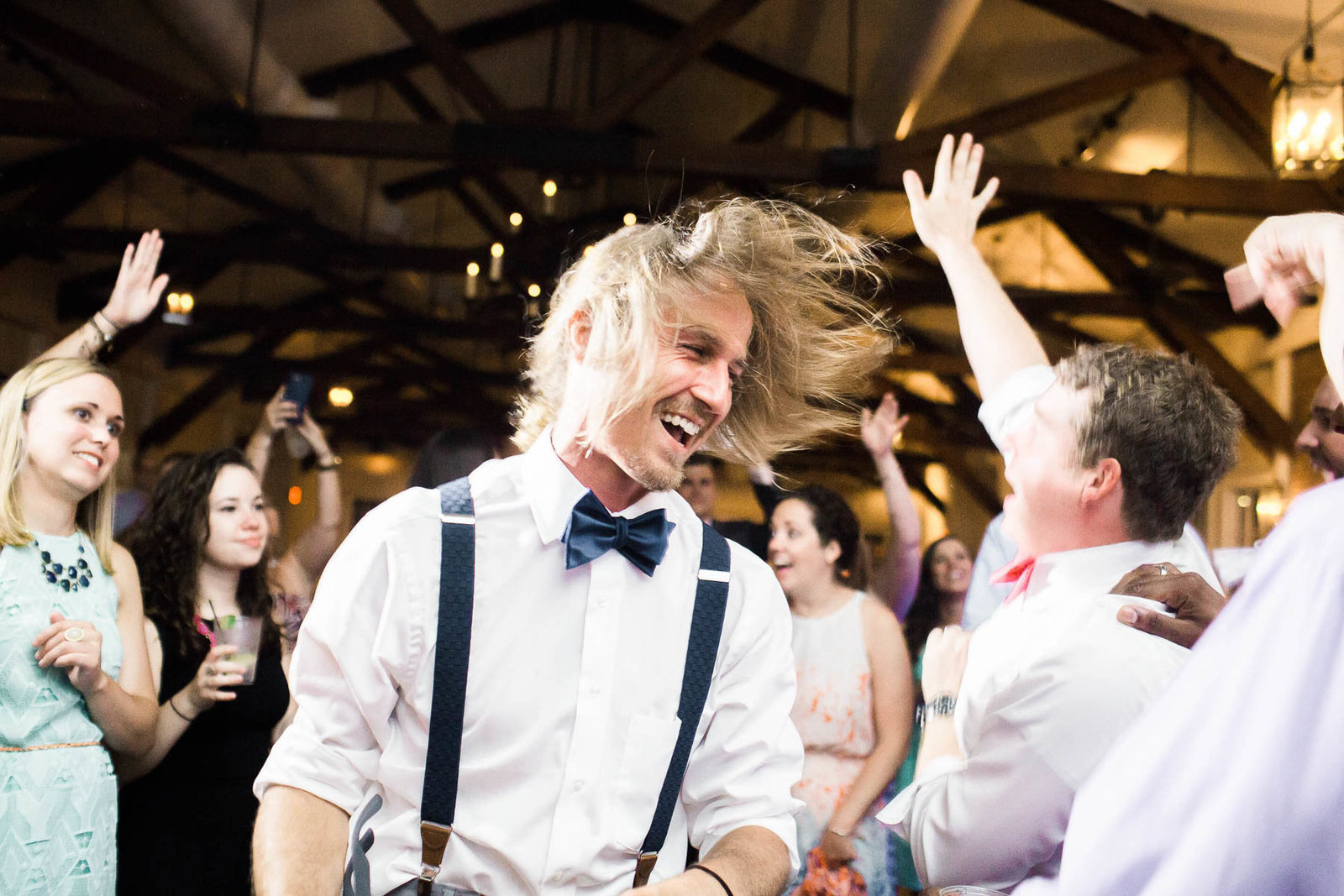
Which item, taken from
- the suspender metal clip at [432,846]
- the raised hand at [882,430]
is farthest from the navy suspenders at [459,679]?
the raised hand at [882,430]

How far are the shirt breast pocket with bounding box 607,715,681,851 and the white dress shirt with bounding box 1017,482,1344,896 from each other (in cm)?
83

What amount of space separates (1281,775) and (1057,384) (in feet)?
3.56

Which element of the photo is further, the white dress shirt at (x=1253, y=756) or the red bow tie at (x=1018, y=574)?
the red bow tie at (x=1018, y=574)

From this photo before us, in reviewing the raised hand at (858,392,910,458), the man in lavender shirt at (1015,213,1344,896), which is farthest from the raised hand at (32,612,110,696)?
the raised hand at (858,392,910,458)

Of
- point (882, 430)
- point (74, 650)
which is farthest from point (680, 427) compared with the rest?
point (882, 430)

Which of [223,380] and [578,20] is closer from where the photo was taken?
[578,20]

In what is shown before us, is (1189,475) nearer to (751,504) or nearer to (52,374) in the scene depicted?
(52,374)

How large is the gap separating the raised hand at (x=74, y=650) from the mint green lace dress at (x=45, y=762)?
5 cm

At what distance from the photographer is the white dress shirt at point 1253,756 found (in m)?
0.50

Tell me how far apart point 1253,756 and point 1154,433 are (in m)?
1.00

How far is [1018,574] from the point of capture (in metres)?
1.63

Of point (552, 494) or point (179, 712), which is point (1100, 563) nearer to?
point (552, 494)

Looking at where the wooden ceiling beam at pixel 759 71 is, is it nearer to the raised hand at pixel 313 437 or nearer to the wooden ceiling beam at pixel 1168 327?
the wooden ceiling beam at pixel 1168 327

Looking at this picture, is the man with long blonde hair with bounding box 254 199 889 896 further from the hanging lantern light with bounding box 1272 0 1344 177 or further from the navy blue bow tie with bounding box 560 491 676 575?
the hanging lantern light with bounding box 1272 0 1344 177
